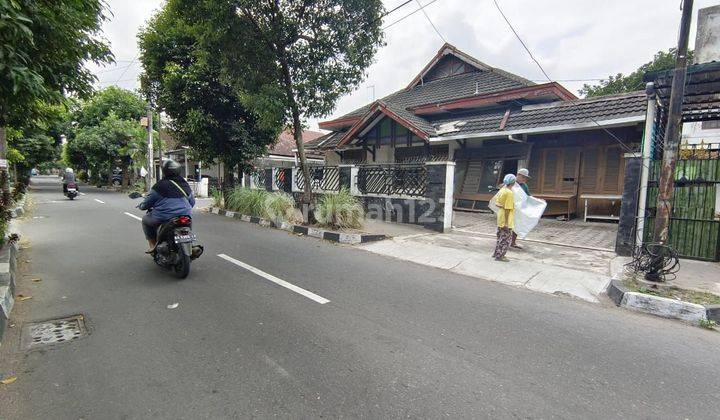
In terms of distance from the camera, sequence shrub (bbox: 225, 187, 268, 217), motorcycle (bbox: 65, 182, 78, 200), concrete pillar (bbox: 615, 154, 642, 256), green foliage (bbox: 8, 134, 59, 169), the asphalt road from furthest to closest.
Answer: green foliage (bbox: 8, 134, 59, 169) < motorcycle (bbox: 65, 182, 78, 200) < shrub (bbox: 225, 187, 268, 217) < concrete pillar (bbox: 615, 154, 642, 256) < the asphalt road

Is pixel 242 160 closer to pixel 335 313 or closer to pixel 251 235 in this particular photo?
pixel 251 235

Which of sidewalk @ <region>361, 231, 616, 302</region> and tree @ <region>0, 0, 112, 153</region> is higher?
tree @ <region>0, 0, 112, 153</region>

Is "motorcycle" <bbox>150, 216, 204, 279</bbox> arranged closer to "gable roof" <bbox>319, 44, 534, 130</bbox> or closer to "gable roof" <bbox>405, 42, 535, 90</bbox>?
"gable roof" <bbox>319, 44, 534, 130</bbox>

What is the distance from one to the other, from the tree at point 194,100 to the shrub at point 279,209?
2302 mm

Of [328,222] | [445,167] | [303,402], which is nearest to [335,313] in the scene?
[303,402]

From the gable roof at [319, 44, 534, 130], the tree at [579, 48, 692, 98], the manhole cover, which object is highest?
the tree at [579, 48, 692, 98]

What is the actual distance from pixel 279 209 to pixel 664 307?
28.5 feet

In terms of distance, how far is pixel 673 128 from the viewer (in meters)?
4.87

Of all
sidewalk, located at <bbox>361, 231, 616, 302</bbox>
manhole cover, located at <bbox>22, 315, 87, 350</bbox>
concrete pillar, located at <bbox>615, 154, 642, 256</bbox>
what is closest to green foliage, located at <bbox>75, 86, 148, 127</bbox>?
sidewalk, located at <bbox>361, 231, 616, 302</bbox>

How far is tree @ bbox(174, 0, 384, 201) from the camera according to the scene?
8.31 metres

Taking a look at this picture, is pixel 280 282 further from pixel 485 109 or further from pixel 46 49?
pixel 485 109

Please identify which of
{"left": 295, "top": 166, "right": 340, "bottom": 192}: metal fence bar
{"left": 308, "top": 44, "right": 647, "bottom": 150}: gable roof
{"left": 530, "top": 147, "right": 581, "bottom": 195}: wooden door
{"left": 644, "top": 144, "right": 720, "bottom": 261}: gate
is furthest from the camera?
{"left": 295, "top": 166, "right": 340, "bottom": 192}: metal fence bar

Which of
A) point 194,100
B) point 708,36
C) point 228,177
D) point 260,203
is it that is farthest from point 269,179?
point 708,36

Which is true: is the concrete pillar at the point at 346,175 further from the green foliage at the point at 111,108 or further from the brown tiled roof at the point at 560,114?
the green foliage at the point at 111,108
